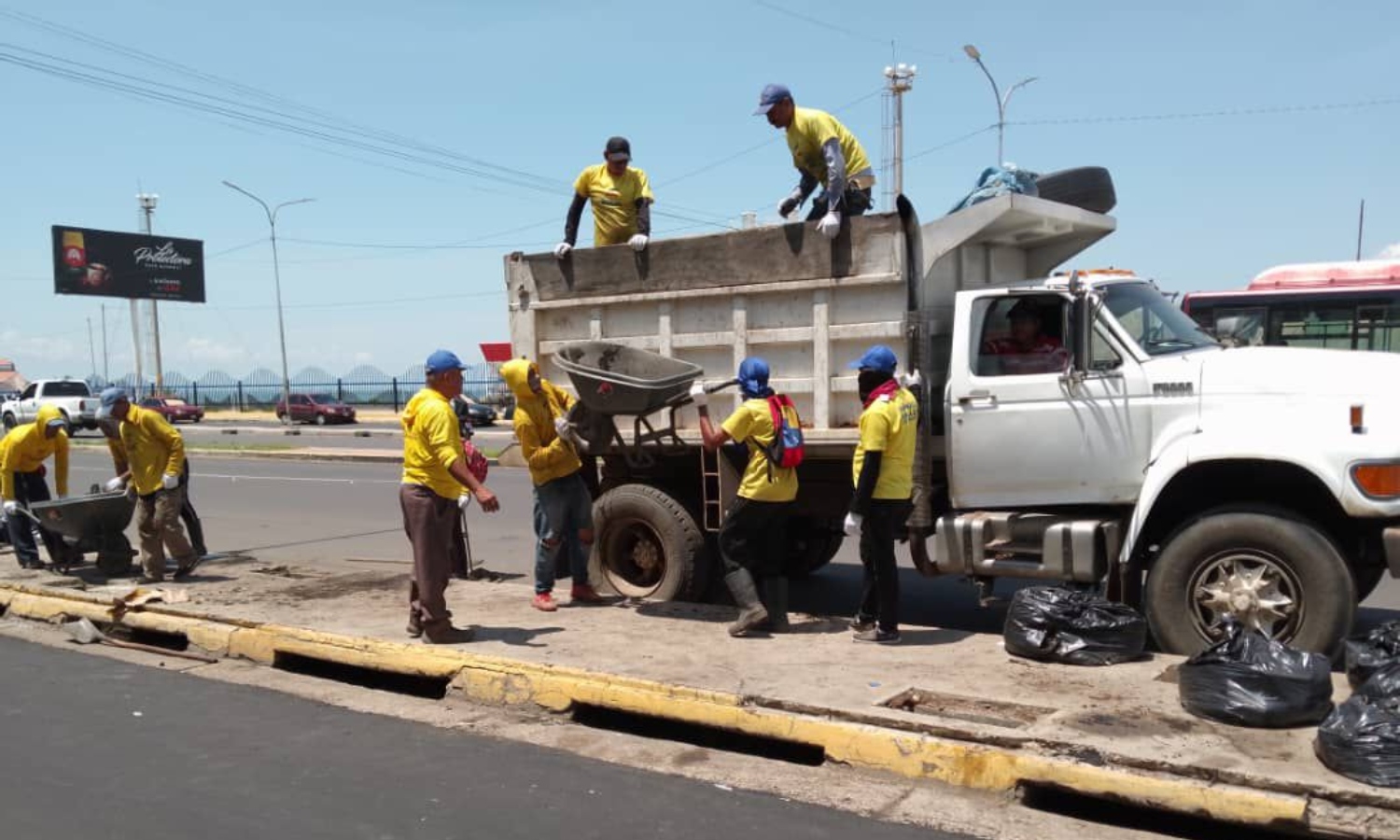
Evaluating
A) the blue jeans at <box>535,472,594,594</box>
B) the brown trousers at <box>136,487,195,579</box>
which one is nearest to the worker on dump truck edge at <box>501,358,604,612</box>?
the blue jeans at <box>535,472,594,594</box>

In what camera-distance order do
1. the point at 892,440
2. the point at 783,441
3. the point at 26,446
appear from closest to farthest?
the point at 892,440
the point at 783,441
the point at 26,446

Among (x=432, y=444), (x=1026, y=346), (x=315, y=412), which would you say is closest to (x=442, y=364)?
(x=432, y=444)

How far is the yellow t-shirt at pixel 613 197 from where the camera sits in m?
8.45

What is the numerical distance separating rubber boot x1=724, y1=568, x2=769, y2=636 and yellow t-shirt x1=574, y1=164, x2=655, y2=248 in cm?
288

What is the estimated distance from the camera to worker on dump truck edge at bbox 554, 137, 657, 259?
27.7 ft

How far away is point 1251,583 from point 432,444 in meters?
4.51

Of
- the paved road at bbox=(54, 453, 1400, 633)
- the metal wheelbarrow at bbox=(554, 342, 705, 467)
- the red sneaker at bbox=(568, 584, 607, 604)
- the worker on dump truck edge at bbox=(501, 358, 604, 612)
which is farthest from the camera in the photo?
the paved road at bbox=(54, 453, 1400, 633)

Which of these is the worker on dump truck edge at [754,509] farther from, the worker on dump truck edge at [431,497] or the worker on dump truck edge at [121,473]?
the worker on dump truck edge at [121,473]

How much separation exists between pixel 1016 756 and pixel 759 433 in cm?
270

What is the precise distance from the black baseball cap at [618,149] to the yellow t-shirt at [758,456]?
2504mm

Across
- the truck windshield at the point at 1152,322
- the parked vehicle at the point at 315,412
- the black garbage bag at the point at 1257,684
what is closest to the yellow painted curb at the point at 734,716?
the black garbage bag at the point at 1257,684

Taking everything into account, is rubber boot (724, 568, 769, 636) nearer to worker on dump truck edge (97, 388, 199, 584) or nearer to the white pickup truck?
worker on dump truck edge (97, 388, 199, 584)

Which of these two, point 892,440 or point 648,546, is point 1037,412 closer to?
point 892,440

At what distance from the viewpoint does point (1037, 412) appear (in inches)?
257
